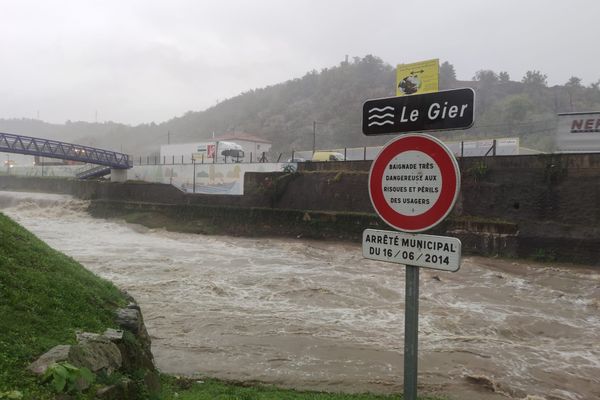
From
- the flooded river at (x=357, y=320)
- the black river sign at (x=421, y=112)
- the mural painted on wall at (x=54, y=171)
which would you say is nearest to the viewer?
the black river sign at (x=421, y=112)

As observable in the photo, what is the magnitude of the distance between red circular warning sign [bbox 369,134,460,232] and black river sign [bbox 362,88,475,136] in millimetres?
114

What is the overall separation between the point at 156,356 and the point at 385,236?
6402 mm

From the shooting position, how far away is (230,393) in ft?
17.9

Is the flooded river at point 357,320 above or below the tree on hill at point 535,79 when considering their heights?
below

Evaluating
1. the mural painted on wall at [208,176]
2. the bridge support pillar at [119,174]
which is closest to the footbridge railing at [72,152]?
the bridge support pillar at [119,174]

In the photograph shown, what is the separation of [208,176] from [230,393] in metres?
32.1

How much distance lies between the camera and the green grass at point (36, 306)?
3521mm

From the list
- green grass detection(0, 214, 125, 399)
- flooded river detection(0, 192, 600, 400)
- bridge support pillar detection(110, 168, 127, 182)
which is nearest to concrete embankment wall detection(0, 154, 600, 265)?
flooded river detection(0, 192, 600, 400)

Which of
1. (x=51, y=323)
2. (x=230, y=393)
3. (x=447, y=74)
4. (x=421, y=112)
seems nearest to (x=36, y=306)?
(x=51, y=323)

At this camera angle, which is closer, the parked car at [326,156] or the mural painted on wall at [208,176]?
the mural painted on wall at [208,176]

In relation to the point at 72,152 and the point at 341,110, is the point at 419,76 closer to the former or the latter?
the point at 72,152

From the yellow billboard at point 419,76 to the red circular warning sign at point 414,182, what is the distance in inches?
1172

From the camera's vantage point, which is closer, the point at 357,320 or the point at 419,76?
the point at 357,320

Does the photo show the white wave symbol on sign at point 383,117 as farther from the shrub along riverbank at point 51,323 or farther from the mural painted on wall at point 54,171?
the mural painted on wall at point 54,171
